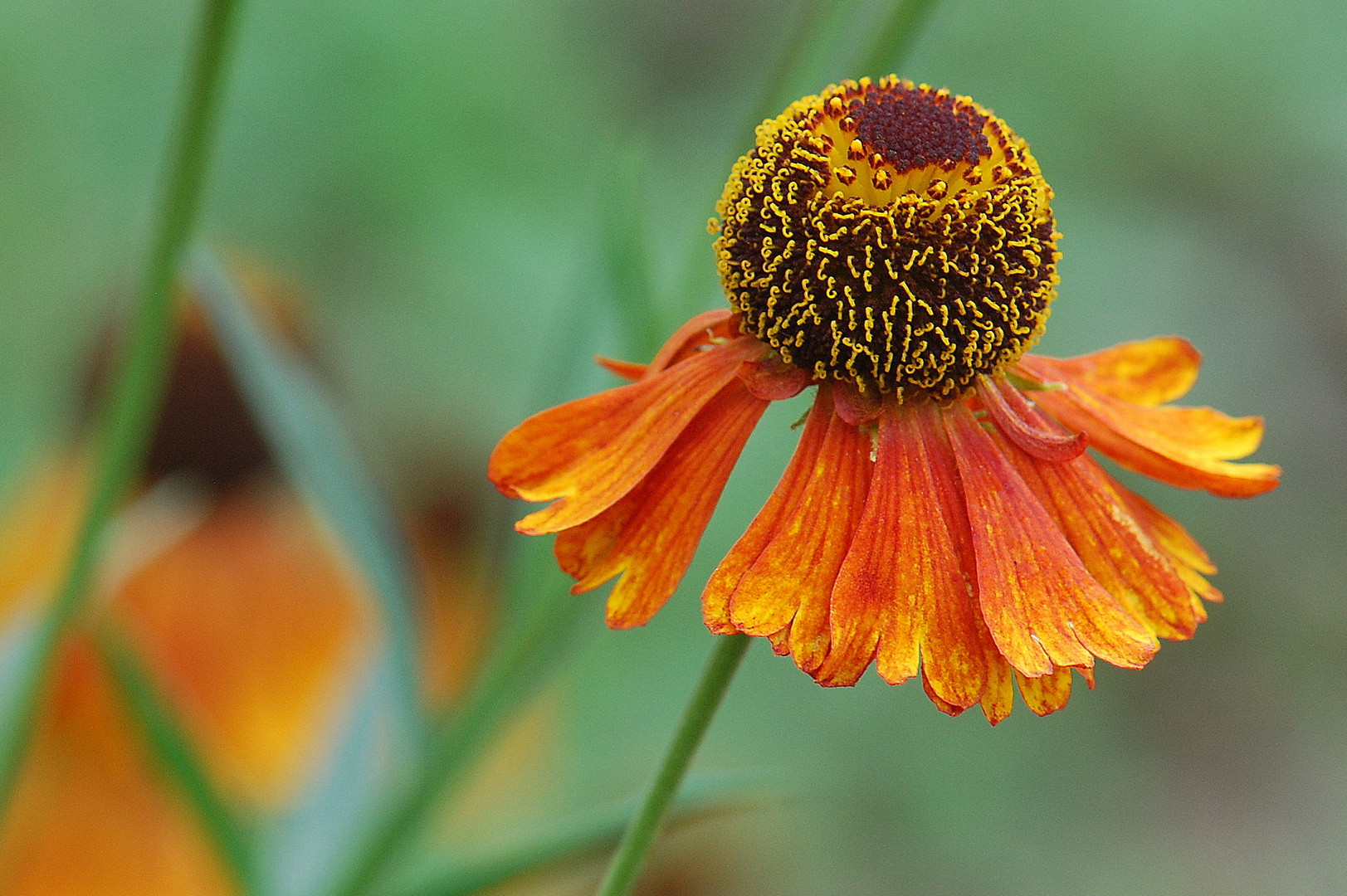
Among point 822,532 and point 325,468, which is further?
point 325,468

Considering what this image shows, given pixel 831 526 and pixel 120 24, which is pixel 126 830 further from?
pixel 120 24

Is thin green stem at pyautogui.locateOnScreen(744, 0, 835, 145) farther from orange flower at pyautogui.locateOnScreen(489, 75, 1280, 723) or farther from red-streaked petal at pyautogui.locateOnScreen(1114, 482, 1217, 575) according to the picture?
red-streaked petal at pyautogui.locateOnScreen(1114, 482, 1217, 575)

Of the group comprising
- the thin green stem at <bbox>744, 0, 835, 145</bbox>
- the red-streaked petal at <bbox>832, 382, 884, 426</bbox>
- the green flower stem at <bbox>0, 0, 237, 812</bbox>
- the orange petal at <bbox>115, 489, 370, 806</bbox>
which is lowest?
the orange petal at <bbox>115, 489, 370, 806</bbox>

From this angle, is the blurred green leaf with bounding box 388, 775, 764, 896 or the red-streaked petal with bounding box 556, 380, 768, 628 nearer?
the red-streaked petal with bounding box 556, 380, 768, 628

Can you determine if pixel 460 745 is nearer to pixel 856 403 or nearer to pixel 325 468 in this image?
pixel 325 468

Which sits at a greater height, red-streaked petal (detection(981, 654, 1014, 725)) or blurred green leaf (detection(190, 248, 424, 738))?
red-streaked petal (detection(981, 654, 1014, 725))

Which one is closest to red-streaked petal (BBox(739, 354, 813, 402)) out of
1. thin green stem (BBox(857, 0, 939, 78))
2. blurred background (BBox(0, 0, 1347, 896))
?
thin green stem (BBox(857, 0, 939, 78))

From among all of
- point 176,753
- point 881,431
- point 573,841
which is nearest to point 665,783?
point 881,431
